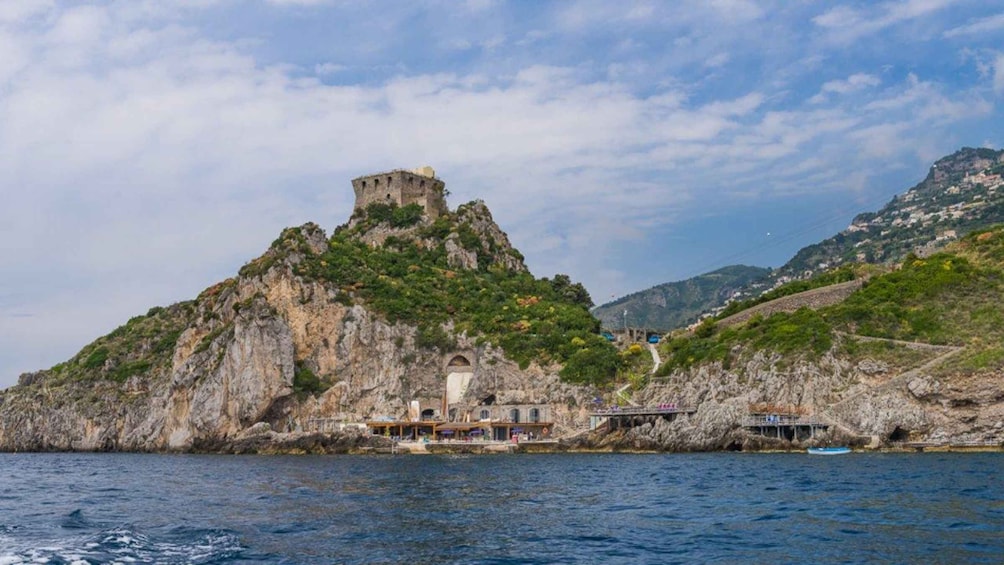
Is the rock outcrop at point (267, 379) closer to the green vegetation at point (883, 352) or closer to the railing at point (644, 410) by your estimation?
the railing at point (644, 410)

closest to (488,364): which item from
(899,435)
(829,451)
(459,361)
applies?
(459,361)

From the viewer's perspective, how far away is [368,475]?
49.0m

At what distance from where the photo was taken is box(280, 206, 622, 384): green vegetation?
279 feet

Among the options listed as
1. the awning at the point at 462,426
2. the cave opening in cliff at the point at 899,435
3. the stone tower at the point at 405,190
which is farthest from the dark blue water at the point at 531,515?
the stone tower at the point at 405,190

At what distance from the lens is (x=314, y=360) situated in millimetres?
86688

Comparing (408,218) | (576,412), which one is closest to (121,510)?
(576,412)

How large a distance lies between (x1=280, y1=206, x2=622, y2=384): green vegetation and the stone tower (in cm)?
791

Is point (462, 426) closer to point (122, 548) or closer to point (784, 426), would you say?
point (784, 426)

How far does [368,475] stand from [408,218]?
66657mm

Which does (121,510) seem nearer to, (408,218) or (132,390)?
(132,390)

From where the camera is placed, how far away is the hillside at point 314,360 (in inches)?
3233

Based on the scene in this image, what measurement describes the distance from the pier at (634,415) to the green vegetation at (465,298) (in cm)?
610

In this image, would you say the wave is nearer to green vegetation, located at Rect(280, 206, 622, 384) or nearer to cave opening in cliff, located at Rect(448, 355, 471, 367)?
green vegetation, located at Rect(280, 206, 622, 384)

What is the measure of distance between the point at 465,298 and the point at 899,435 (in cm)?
4693
